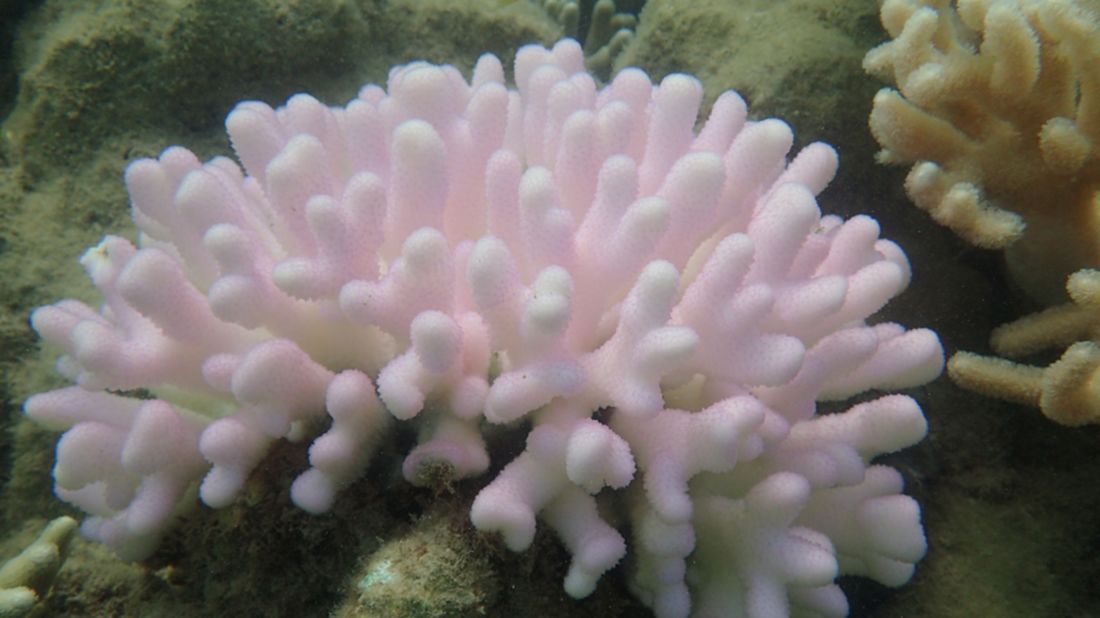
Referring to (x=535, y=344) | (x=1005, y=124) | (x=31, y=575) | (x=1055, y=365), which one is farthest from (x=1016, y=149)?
(x=31, y=575)

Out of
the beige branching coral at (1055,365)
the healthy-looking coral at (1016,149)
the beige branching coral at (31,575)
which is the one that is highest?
the healthy-looking coral at (1016,149)

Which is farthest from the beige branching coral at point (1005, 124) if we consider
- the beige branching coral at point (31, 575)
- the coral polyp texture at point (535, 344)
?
Result: the beige branching coral at point (31, 575)

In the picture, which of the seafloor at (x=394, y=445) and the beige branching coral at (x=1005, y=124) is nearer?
the seafloor at (x=394, y=445)

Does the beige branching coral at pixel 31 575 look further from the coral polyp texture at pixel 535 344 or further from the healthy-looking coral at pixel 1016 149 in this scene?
the healthy-looking coral at pixel 1016 149

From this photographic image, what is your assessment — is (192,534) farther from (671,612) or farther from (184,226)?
(671,612)

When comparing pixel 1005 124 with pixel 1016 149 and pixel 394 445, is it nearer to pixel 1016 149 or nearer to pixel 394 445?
pixel 1016 149

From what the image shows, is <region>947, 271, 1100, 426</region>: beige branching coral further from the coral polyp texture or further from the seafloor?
the coral polyp texture

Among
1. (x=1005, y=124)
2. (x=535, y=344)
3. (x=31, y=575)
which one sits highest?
(x=1005, y=124)

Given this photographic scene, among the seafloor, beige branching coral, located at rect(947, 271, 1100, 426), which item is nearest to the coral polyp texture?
the seafloor
